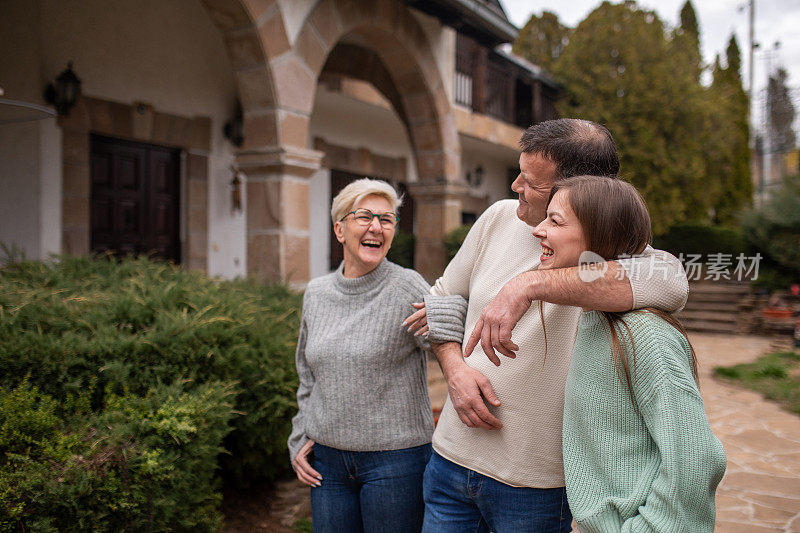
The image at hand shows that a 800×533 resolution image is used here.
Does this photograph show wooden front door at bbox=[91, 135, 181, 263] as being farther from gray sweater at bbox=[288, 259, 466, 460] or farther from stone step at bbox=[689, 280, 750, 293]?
stone step at bbox=[689, 280, 750, 293]

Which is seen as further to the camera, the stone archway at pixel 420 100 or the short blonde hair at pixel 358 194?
the stone archway at pixel 420 100

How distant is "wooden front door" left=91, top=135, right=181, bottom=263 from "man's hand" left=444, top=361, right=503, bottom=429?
18.6 ft

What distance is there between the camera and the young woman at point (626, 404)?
3.16 feet

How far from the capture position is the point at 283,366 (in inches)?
122

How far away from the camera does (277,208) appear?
5.05 metres

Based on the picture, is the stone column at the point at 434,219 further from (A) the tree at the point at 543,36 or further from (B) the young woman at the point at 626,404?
(A) the tree at the point at 543,36

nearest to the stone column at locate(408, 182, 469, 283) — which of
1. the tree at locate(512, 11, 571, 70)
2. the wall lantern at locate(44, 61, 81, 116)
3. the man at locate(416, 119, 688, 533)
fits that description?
the wall lantern at locate(44, 61, 81, 116)

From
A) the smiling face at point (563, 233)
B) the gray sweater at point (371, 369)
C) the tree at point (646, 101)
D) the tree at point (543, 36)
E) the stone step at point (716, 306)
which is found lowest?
the stone step at point (716, 306)

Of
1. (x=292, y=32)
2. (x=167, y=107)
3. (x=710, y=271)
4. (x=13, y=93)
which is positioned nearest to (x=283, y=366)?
(x=710, y=271)

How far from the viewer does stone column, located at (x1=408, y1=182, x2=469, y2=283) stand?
802 cm

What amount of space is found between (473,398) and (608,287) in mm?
477

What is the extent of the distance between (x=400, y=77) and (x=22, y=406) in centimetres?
621

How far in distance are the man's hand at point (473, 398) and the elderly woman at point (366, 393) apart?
0.98 feet

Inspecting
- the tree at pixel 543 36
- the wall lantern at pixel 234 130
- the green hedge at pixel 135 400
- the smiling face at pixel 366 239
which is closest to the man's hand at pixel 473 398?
the smiling face at pixel 366 239
